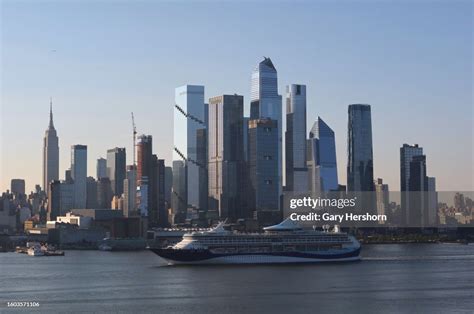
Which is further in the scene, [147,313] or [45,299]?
[45,299]

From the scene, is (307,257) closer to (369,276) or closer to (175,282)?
(369,276)

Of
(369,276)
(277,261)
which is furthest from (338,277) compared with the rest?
(277,261)

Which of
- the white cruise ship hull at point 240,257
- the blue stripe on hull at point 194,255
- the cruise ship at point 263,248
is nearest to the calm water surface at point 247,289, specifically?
the blue stripe on hull at point 194,255

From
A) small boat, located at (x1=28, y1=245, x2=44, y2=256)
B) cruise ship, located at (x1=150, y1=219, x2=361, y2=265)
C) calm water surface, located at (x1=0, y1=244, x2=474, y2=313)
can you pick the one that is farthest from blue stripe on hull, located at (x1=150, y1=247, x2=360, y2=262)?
small boat, located at (x1=28, y1=245, x2=44, y2=256)

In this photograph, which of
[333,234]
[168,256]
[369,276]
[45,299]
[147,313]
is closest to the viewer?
[147,313]

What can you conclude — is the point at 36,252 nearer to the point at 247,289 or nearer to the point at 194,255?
the point at 194,255

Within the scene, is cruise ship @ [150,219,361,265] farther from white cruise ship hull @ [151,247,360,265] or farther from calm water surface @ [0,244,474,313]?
calm water surface @ [0,244,474,313]
